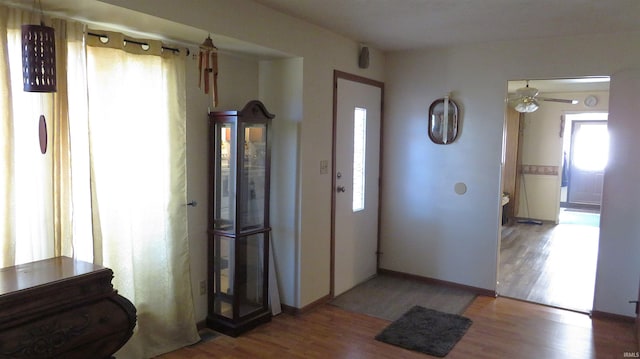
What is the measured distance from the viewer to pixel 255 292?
11.5 feet

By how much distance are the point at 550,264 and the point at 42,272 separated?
5114mm

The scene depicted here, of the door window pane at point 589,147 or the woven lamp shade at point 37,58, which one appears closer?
the woven lamp shade at point 37,58

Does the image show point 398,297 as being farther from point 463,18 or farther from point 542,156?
point 542,156

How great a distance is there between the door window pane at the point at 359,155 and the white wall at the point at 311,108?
16.4 inches

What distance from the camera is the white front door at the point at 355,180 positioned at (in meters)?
4.02

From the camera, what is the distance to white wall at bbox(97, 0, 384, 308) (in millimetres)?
3043

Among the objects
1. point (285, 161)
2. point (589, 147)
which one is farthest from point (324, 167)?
point (589, 147)

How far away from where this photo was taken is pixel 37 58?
190 cm

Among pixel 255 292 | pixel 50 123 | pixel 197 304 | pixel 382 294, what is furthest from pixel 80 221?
pixel 382 294

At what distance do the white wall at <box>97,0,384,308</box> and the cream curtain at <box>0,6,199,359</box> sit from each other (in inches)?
23.1

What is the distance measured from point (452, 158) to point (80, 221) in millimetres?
3205

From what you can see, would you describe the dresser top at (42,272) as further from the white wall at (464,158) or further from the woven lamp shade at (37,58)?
the white wall at (464,158)

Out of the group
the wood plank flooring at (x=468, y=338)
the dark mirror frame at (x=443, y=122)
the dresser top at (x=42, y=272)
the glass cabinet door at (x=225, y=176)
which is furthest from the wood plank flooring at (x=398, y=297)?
the dresser top at (x=42, y=272)

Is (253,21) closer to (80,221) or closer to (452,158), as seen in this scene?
(80,221)
